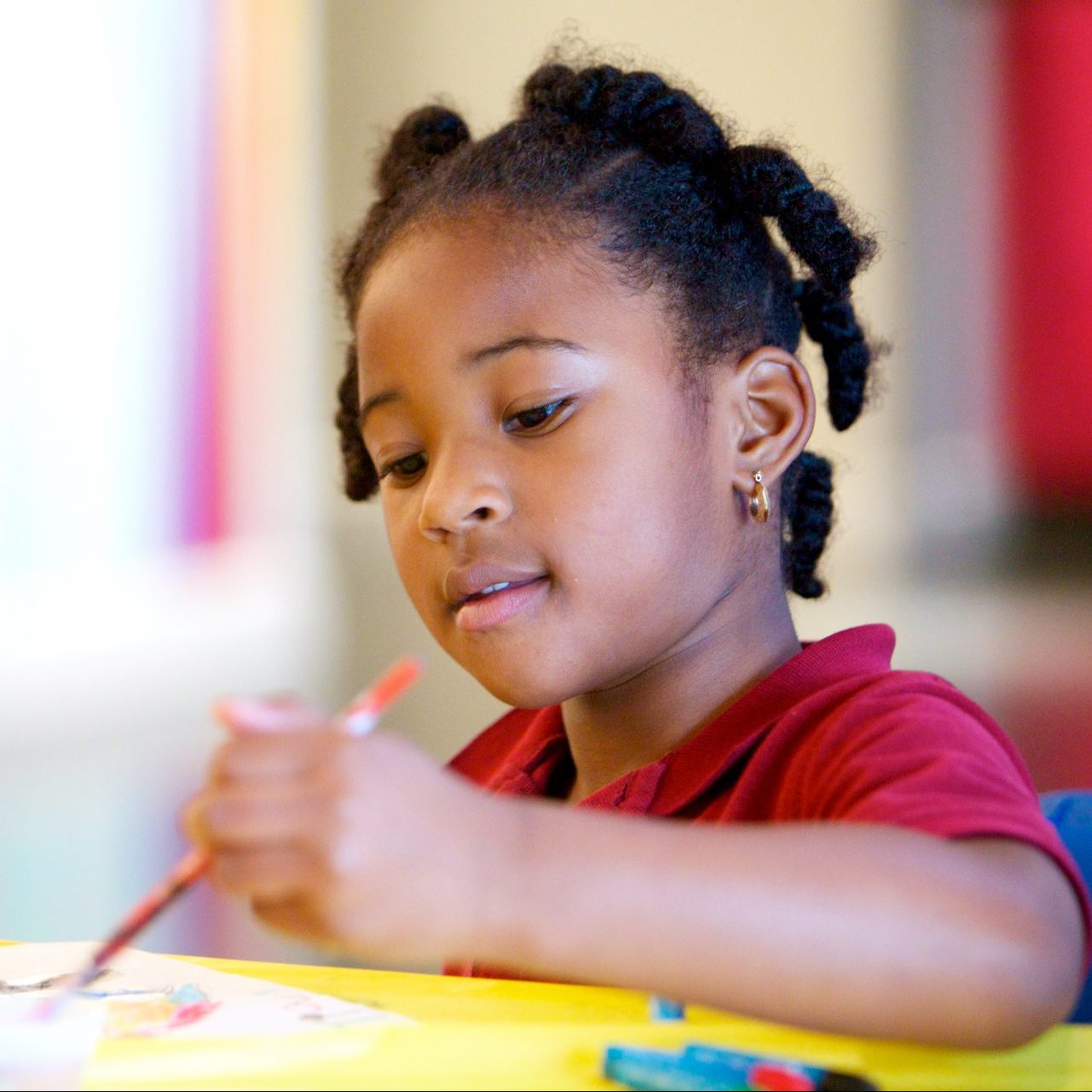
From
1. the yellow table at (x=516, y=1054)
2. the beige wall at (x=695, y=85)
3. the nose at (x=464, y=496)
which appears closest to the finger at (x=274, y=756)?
the yellow table at (x=516, y=1054)

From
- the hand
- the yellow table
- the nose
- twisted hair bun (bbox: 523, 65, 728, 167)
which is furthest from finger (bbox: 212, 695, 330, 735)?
twisted hair bun (bbox: 523, 65, 728, 167)

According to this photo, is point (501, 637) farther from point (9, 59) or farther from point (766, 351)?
point (9, 59)

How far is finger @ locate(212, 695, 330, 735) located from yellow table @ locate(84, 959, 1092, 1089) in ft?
0.44

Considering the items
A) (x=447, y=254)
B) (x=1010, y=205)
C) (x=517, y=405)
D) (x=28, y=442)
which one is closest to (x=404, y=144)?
(x=447, y=254)

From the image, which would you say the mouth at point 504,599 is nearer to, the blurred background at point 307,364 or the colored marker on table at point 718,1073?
the colored marker on table at point 718,1073

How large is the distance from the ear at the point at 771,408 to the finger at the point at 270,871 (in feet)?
1.68

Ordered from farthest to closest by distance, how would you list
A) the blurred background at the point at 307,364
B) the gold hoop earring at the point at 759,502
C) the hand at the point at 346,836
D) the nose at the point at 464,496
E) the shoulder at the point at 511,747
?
the blurred background at the point at 307,364 < the shoulder at the point at 511,747 < the gold hoop earring at the point at 759,502 < the nose at the point at 464,496 < the hand at the point at 346,836

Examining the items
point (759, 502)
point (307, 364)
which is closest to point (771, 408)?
point (759, 502)

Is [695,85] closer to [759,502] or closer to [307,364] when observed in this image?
[307,364]

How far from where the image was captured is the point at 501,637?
0.80 meters

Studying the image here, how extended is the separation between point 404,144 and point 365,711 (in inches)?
28.0

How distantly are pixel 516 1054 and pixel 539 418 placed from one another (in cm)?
37

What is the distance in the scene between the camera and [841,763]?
2.11 feet

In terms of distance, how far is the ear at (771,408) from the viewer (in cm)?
90
